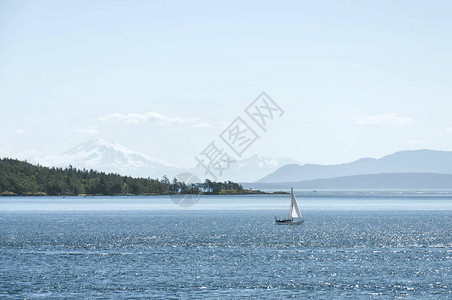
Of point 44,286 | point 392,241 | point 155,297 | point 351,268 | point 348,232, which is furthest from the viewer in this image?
point 348,232

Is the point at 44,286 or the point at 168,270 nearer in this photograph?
the point at 44,286

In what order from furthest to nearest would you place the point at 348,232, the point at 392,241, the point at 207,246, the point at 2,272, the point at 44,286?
the point at 348,232
the point at 392,241
the point at 207,246
the point at 2,272
the point at 44,286

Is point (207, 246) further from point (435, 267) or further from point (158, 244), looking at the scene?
point (435, 267)

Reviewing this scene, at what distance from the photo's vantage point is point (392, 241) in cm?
12300

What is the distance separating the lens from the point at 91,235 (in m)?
137

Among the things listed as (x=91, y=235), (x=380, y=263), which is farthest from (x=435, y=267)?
(x=91, y=235)

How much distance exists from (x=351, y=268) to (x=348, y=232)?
209 feet

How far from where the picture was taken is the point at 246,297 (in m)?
64.4

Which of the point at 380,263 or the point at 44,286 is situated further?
the point at 380,263

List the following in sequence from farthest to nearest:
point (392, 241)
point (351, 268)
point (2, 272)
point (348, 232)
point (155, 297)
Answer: point (348, 232), point (392, 241), point (351, 268), point (2, 272), point (155, 297)

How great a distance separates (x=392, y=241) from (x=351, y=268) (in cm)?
4174

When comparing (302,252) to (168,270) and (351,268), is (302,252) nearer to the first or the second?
(351,268)

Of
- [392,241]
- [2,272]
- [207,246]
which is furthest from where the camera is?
[392,241]

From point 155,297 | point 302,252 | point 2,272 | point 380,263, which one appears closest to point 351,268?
point 380,263
